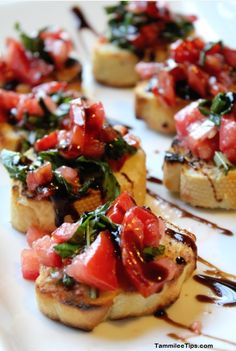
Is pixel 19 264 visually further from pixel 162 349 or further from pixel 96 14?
pixel 96 14

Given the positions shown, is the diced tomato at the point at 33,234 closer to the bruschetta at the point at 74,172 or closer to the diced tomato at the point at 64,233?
the bruschetta at the point at 74,172

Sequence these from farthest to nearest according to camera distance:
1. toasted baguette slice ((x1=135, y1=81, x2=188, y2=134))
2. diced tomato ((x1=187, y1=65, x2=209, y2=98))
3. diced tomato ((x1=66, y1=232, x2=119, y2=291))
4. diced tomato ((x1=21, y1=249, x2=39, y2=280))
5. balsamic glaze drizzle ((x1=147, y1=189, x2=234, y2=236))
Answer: toasted baguette slice ((x1=135, y1=81, x2=188, y2=134)), diced tomato ((x1=187, y1=65, x2=209, y2=98)), balsamic glaze drizzle ((x1=147, y1=189, x2=234, y2=236)), diced tomato ((x1=21, y1=249, x2=39, y2=280)), diced tomato ((x1=66, y1=232, x2=119, y2=291))

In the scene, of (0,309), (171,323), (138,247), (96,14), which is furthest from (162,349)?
(96,14)

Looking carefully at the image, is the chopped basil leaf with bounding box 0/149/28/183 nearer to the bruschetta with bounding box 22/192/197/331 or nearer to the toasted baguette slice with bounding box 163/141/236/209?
the bruschetta with bounding box 22/192/197/331

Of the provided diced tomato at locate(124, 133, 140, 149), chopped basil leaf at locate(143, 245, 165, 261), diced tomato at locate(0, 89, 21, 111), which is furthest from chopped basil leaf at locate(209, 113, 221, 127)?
diced tomato at locate(0, 89, 21, 111)

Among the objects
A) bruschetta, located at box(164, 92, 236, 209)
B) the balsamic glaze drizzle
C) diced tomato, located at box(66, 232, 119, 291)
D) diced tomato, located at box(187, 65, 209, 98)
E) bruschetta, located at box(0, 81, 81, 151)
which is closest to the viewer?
diced tomato, located at box(66, 232, 119, 291)

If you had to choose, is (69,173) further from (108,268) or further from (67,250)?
(108,268)

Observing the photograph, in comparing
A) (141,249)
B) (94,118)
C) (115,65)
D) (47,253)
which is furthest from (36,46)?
(141,249)
